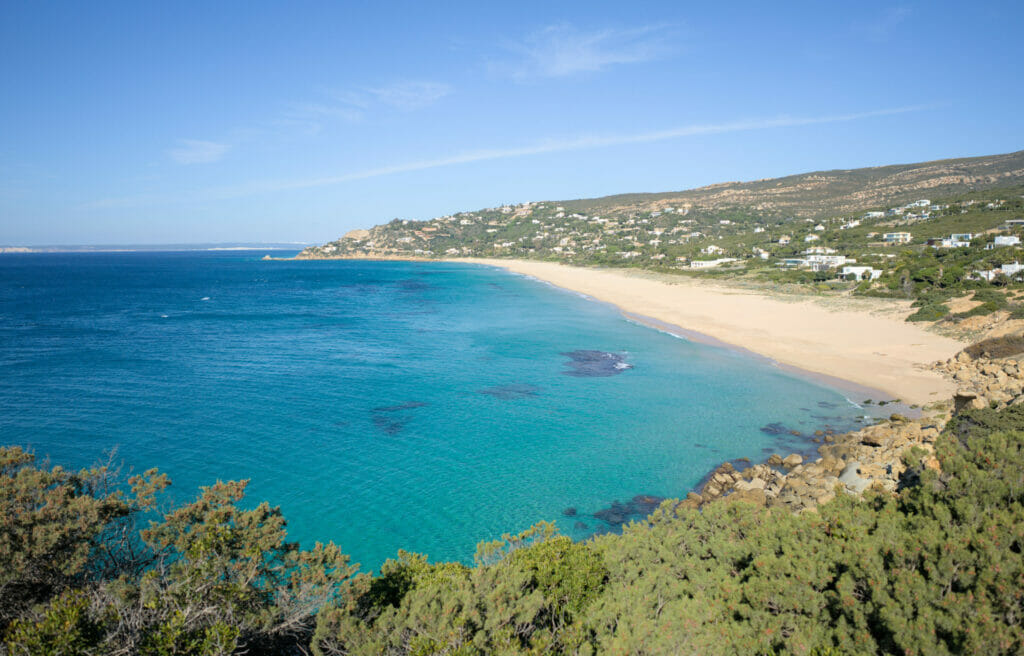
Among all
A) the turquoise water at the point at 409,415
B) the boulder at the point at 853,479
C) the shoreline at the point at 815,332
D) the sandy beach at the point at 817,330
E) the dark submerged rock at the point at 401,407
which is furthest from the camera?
the sandy beach at the point at 817,330

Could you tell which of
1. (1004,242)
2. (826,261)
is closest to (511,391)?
(826,261)

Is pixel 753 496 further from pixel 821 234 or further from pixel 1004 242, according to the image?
pixel 821 234

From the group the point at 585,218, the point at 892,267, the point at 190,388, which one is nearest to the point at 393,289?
the point at 190,388

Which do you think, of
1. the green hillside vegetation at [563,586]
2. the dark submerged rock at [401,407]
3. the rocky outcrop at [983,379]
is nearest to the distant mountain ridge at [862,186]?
the rocky outcrop at [983,379]

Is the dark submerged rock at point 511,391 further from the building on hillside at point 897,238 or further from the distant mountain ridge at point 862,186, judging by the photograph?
the distant mountain ridge at point 862,186

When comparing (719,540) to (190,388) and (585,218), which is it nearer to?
(190,388)

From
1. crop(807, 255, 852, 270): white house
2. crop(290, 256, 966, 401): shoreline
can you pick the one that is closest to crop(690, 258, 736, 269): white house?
crop(290, 256, 966, 401): shoreline
